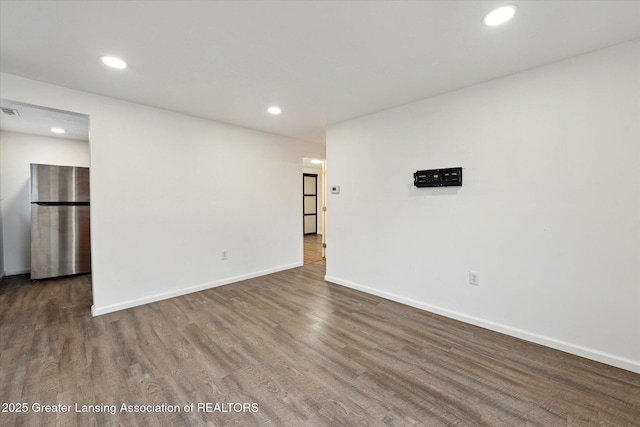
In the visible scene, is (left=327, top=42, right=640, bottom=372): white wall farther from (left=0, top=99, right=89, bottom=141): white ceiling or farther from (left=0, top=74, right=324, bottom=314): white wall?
(left=0, top=99, right=89, bottom=141): white ceiling

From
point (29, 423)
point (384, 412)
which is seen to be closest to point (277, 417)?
point (384, 412)

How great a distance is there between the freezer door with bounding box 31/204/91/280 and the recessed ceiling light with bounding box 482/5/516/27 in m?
5.98

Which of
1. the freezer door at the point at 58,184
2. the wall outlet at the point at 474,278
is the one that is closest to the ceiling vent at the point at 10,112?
Answer: the freezer door at the point at 58,184

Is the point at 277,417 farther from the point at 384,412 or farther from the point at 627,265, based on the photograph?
the point at 627,265

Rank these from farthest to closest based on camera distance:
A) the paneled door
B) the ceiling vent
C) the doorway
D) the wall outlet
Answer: the paneled door → the doorway → the ceiling vent → the wall outlet

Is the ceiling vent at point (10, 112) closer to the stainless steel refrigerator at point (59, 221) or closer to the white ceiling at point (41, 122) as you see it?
the white ceiling at point (41, 122)

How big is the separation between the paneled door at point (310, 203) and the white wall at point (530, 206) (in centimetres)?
582

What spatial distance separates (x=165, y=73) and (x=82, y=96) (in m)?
1.21

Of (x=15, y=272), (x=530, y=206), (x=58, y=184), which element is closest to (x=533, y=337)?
(x=530, y=206)

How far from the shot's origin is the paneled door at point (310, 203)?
9234 mm

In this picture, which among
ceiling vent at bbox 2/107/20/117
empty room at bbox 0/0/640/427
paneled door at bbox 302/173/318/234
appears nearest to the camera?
empty room at bbox 0/0/640/427

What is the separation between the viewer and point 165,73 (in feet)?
7.98

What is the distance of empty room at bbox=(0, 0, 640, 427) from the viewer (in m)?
1.68

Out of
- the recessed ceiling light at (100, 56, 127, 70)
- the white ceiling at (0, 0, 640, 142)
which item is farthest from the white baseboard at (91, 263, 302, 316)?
the recessed ceiling light at (100, 56, 127, 70)
